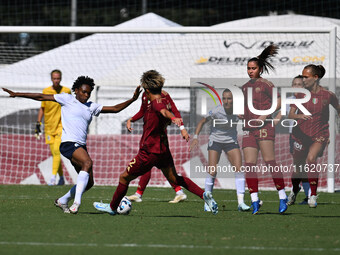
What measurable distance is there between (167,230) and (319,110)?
445cm

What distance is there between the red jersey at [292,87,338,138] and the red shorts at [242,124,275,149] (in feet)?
5.47

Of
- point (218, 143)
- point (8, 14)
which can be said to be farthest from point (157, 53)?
point (8, 14)

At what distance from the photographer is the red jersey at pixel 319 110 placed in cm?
1193

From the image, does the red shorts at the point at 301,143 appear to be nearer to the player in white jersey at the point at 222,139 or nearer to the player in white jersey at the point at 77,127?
the player in white jersey at the point at 222,139

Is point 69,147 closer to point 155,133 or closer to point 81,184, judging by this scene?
point 81,184

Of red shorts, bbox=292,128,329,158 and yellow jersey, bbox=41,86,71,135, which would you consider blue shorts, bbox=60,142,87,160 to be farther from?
yellow jersey, bbox=41,86,71,135

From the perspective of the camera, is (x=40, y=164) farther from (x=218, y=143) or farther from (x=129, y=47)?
(x=218, y=143)

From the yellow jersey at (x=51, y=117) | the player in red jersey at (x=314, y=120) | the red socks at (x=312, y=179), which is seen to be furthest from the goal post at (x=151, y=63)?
the red socks at (x=312, y=179)

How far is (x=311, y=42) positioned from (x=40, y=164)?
8038 mm

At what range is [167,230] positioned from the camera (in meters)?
8.51

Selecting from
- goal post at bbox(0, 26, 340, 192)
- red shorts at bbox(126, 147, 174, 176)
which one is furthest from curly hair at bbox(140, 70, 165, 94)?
goal post at bbox(0, 26, 340, 192)

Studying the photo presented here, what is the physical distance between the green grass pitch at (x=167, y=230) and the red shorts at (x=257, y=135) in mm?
976

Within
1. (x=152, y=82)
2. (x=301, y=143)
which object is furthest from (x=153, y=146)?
(x=301, y=143)

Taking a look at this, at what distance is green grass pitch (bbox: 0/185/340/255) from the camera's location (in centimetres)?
718
